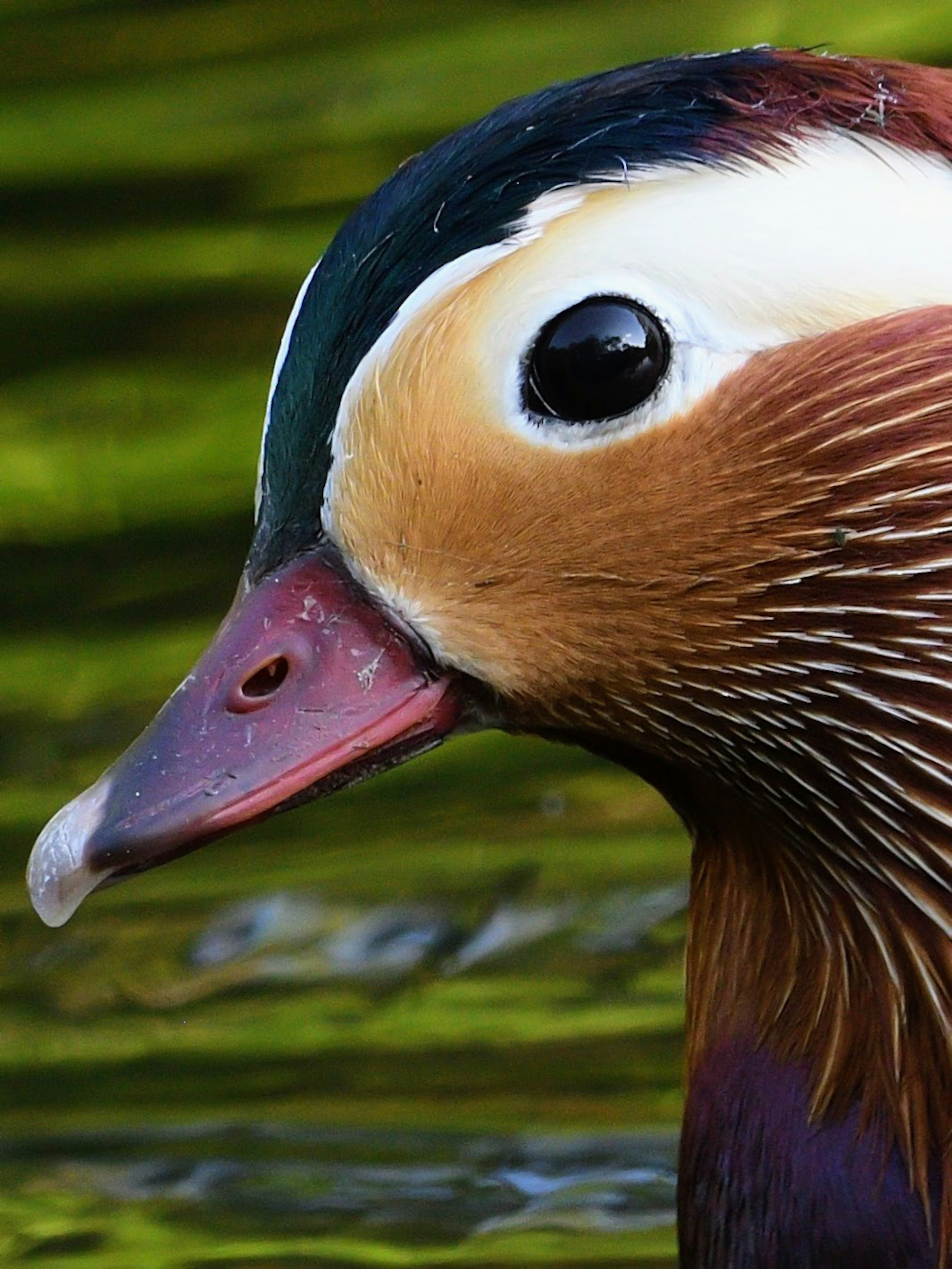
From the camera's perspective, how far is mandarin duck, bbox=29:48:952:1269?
1.84 meters

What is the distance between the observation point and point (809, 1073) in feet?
7.06

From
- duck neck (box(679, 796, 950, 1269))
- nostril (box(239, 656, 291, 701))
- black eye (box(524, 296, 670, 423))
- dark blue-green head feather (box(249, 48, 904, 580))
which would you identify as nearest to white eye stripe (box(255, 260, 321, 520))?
dark blue-green head feather (box(249, 48, 904, 580))

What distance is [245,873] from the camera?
3.66 meters

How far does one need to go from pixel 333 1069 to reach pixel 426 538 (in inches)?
60.8

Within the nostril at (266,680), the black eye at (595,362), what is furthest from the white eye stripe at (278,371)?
the black eye at (595,362)

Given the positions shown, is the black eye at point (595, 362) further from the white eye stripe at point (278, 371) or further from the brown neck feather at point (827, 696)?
the white eye stripe at point (278, 371)

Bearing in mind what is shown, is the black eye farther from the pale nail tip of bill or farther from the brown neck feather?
the pale nail tip of bill

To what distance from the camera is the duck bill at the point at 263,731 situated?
194cm

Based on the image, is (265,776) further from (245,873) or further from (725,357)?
(245,873)

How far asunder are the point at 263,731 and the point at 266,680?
0.04m

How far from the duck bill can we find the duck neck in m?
0.34

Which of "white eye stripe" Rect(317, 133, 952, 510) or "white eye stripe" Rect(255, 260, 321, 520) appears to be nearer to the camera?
"white eye stripe" Rect(317, 133, 952, 510)

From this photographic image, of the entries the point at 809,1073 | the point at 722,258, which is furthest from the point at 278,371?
the point at 809,1073

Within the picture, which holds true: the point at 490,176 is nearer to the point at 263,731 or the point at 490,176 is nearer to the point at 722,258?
the point at 722,258
